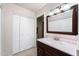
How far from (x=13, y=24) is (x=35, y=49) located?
54 cm

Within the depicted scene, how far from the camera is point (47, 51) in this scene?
114cm

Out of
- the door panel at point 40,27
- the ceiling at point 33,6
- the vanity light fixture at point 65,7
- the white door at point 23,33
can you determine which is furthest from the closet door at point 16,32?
the vanity light fixture at point 65,7

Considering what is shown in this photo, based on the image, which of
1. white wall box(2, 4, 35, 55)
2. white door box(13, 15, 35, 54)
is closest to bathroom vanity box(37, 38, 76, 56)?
white door box(13, 15, 35, 54)

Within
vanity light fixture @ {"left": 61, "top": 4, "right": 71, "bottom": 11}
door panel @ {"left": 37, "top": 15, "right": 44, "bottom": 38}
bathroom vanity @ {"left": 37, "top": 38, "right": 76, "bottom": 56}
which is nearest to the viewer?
bathroom vanity @ {"left": 37, "top": 38, "right": 76, "bottom": 56}

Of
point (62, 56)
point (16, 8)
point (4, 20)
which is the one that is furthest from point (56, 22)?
point (4, 20)

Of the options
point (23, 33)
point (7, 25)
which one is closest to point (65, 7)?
point (23, 33)

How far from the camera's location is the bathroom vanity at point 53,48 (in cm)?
90

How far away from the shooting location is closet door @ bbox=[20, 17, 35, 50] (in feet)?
3.84

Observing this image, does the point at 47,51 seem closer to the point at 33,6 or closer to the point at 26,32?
the point at 26,32

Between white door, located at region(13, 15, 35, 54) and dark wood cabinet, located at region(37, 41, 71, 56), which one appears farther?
white door, located at region(13, 15, 35, 54)

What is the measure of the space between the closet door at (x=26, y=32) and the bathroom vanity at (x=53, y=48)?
0.16 m

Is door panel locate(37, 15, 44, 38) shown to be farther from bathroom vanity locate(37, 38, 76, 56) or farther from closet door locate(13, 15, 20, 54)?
closet door locate(13, 15, 20, 54)

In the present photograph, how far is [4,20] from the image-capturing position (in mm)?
1086

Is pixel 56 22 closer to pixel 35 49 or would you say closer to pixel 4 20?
pixel 35 49
